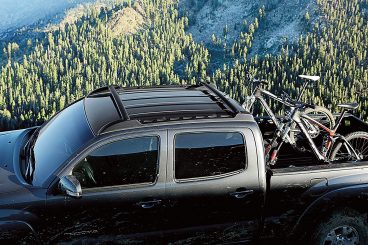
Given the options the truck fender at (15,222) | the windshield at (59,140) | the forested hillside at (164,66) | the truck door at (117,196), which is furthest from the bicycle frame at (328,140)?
the forested hillside at (164,66)

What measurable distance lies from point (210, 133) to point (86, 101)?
5.84ft

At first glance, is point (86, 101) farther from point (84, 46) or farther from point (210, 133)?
point (84, 46)

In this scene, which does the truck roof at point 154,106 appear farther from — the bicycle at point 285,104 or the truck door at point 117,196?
the bicycle at point 285,104

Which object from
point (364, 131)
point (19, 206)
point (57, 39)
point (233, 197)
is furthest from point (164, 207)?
point (57, 39)

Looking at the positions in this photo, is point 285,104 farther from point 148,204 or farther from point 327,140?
point 148,204

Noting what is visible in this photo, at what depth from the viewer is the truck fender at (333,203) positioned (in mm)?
5289

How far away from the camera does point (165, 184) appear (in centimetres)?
475

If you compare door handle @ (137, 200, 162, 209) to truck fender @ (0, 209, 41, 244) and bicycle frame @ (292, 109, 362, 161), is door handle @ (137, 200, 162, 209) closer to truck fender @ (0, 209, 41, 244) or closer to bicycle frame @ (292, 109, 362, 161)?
truck fender @ (0, 209, 41, 244)

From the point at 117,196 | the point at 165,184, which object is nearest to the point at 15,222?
the point at 117,196

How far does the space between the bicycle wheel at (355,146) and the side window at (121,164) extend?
10.2ft

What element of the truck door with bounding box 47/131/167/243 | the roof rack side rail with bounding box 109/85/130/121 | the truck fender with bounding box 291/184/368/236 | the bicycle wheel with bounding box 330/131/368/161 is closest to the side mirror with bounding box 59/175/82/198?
the truck door with bounding box 47/131/167/243

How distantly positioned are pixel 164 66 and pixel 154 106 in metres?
161

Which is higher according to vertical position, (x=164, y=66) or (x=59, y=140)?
(x=59, y=140)

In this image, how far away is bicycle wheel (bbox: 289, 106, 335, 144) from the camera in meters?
7.03
